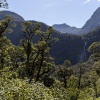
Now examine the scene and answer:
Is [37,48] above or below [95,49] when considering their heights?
below

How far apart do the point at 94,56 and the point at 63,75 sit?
125 feet

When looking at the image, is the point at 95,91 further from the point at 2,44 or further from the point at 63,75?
the point at 2,44

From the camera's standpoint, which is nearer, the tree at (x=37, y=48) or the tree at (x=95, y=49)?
the tree at (x=95, y=49)

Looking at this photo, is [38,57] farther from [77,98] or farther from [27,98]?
[27,98]

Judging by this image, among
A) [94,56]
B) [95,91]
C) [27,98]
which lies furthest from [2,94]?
[95,91]

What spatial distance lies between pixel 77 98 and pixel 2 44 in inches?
705

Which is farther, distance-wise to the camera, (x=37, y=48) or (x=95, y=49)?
(x=37, y=48)

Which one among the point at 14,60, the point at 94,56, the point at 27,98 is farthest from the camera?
the point at 14,60

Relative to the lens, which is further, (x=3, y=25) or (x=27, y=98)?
(x=3, y=25)

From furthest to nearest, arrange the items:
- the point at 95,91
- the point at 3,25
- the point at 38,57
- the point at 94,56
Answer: the point at 95,91, the point at 38,57, the point at 3,25, the point at 94,56

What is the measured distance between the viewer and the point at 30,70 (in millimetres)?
60219

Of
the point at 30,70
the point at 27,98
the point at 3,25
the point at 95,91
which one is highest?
the point at 3,25

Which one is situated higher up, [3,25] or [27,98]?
[3,25]

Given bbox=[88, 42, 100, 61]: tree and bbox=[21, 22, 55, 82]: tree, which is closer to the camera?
bbox=[88, 42, 100, 61]: tree
